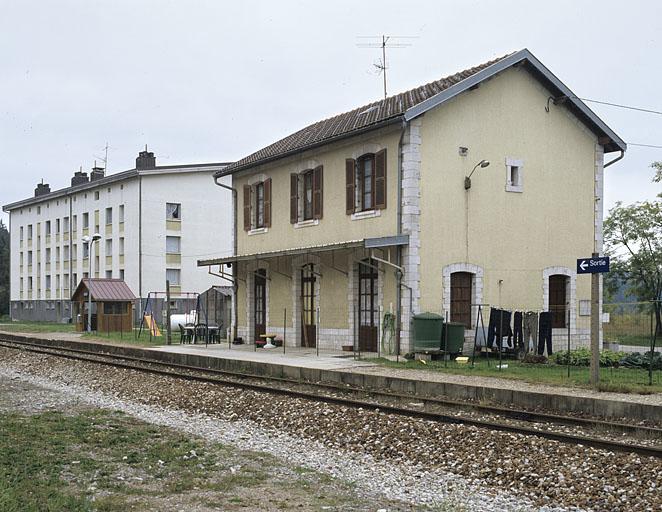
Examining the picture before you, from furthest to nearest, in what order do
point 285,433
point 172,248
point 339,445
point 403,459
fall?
1. point 172,248
2. point 285,433
3. point 339,445
4. point 403,459

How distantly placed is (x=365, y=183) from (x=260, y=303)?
6.73 meters

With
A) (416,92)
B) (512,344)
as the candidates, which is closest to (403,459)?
(512,344)

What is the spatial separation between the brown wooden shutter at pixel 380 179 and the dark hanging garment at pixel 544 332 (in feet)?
16.1

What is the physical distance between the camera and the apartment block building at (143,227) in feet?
161

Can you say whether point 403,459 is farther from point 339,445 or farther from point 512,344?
point 512,344

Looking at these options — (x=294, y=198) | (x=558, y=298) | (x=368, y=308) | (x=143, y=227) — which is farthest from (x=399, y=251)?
(x=143, y=227)

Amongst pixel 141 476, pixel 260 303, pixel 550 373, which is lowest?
pixel 141 476

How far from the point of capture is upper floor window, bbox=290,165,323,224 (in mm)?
22953

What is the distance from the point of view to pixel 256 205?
26.4m

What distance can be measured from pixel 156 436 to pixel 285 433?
172cm

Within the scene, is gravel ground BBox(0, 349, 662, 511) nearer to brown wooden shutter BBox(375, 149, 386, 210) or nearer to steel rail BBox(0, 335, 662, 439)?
steel rail BBox(0, 335, 662, 439)

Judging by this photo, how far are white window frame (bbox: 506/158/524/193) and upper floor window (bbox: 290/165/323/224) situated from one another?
520cm

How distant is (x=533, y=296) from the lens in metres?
21.3

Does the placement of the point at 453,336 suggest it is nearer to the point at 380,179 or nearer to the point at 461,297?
the point at 461,297
